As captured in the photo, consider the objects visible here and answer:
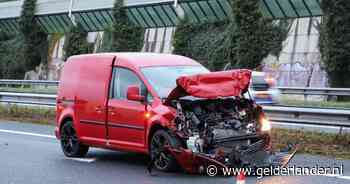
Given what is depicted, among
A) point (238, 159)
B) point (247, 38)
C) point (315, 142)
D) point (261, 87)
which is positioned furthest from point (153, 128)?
point (247, 38)

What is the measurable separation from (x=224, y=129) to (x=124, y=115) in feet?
6.03

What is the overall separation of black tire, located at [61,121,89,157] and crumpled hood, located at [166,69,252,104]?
2.92 metres

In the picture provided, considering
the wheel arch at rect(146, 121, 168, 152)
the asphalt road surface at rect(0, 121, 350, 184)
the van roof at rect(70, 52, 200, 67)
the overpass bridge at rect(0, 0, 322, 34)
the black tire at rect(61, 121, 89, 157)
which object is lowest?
the asphalt road surface at rect(0, 121, 350, 184)

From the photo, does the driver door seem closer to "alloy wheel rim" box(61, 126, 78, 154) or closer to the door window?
the door window

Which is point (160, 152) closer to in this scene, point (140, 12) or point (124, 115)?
point (124, 115)

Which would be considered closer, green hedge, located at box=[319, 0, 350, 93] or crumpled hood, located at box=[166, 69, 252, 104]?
crumpled hood, located at box=[166, 69, 252, 104]

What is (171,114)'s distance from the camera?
9602 millimetres

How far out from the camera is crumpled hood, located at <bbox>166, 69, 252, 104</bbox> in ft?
31.4

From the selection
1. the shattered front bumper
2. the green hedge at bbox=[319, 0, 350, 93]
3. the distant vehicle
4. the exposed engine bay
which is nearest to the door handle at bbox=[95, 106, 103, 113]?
the exposed engine bay

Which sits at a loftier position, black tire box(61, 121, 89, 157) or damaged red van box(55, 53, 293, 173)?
damaged red van box(55, 53, 293, 173)

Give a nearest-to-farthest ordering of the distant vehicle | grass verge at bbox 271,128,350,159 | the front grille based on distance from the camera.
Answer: grass verge at bbox 271,128,350,159 → the distant vehicle → the front grille

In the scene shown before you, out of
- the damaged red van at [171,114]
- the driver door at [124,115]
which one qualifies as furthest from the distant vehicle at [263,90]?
the driver door at [124,115]

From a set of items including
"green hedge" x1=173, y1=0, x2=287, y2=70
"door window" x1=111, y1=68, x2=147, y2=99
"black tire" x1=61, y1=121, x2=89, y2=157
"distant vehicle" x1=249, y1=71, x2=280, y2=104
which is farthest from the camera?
"green hedge" x1=173, y1=0, x2=287, y2=70

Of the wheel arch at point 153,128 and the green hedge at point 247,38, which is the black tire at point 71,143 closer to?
the wheel arch at point 153,128
